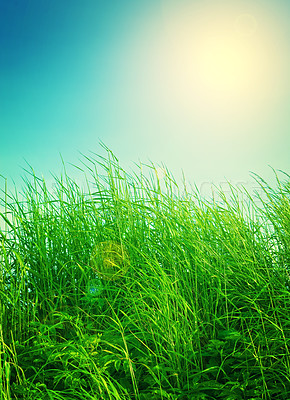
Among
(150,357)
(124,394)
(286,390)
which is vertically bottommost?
(286,390)

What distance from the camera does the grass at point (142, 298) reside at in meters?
2.36

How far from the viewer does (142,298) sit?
2639 millimetres

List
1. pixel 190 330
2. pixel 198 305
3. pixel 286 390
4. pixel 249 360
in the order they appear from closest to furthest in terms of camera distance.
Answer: pixel 286 390
pixel 249 360
pixel 190 330
pixel 198 305

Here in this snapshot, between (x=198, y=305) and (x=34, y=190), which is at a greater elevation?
(x=34, y=190)

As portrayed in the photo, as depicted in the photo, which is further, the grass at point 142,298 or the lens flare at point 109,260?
the lens flare at point 109,260

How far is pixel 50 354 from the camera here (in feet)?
7.99

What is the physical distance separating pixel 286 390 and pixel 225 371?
40cm

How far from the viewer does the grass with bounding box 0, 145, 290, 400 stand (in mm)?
2363

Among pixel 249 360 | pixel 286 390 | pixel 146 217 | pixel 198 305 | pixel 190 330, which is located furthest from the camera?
pixel 146 217

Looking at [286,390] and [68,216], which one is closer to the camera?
[286,390]

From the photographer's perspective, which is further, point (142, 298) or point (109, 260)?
point (109, 260)

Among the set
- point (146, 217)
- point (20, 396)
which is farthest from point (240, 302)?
point (20, 396)

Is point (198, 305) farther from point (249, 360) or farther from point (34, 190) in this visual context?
point (34, 190)

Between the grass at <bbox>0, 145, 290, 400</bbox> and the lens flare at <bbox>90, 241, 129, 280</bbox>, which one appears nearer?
the grass at <bbox>0, 145, 290, 400</bbox>
